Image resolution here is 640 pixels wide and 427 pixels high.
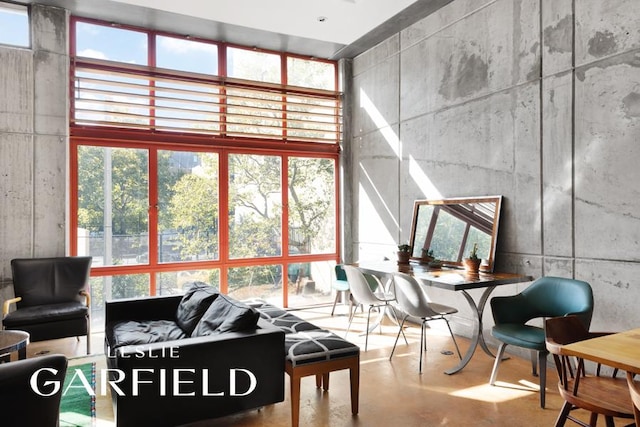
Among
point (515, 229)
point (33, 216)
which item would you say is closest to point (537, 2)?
point (515, 229)

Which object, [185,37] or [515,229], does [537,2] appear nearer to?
[515,229]

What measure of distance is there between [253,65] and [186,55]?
40.6 inches

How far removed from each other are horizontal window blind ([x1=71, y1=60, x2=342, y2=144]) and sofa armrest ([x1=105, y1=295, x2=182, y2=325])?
2714 mm

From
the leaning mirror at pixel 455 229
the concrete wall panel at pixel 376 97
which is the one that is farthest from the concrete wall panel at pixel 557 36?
the concrete wall panel at pixel 376 97

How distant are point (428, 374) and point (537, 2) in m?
3.85

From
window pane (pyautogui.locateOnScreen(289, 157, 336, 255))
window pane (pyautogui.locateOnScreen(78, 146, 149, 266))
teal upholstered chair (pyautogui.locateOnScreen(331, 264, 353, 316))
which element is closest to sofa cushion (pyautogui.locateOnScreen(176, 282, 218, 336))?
window pane (pyautogui.locateOnScreen(78, 146, 149, 266))

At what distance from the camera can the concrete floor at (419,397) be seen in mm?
3252

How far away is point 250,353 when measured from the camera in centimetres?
304

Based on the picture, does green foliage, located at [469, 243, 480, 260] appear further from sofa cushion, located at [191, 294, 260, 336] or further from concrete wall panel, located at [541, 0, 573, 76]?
sofa cushion, located at [191, 294, 260, 336]

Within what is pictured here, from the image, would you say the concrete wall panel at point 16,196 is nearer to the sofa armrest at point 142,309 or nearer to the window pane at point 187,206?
the window pane at point 187,206

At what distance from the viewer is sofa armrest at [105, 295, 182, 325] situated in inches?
170

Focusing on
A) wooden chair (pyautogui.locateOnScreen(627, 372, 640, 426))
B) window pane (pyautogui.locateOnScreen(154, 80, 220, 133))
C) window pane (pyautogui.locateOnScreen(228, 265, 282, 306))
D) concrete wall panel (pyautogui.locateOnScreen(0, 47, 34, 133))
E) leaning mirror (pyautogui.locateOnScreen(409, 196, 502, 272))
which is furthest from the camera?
window pane (pyautogui.locateOnScreen(228, 265, 282, 306))

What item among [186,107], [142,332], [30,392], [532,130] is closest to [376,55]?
[186,107]

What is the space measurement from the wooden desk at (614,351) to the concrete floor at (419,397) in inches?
45.8
